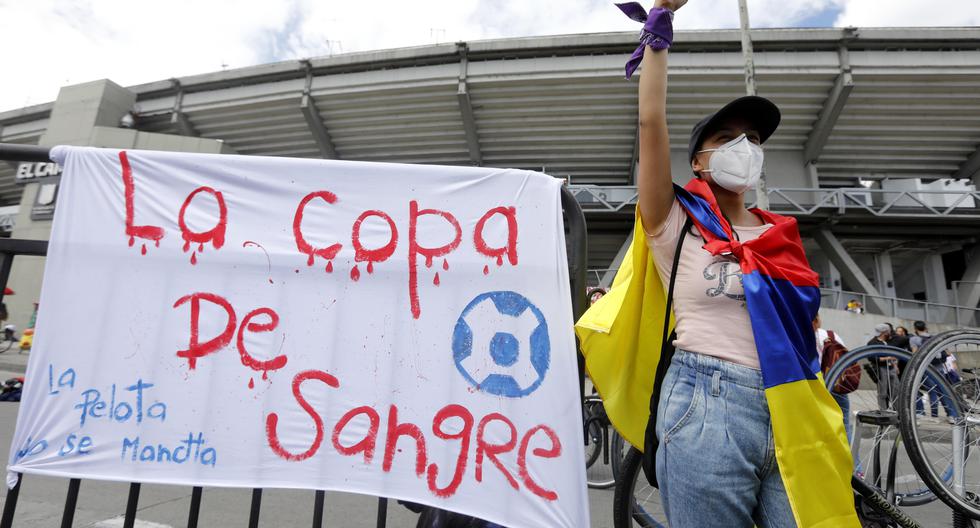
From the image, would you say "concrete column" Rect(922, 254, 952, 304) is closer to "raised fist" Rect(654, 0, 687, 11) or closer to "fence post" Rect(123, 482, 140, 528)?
"raised fist" Rect(654, 0, 687, 11)

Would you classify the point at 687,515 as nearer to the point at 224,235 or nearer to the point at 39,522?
the point at 224,235

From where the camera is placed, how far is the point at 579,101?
17.0 metres

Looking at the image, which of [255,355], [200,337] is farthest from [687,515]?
[200,337]

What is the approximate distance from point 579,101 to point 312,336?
16.6 m

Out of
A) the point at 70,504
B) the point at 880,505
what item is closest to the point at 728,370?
the point at 880,505

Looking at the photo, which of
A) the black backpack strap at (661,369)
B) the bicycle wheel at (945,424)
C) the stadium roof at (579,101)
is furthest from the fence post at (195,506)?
the stadium roof at (579,101)

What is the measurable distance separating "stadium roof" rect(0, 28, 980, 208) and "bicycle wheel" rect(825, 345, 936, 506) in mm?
14880

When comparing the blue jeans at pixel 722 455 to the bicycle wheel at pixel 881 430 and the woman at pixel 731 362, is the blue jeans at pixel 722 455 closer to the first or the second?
the woman at pixel 731 362

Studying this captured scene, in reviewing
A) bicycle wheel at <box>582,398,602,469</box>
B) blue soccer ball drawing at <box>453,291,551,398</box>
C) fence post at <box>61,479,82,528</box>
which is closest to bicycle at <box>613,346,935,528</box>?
blue soccer ball drawing at <box>453,291,551,398</box>

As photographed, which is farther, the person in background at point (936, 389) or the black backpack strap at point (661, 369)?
the person in background at point (936, 389)

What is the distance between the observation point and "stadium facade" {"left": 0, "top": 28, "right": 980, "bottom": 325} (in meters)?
15.7

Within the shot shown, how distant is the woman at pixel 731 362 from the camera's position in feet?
3.93

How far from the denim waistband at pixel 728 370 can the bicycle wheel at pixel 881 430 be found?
1.79 meters

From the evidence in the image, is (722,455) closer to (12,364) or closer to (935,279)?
(12,364)
